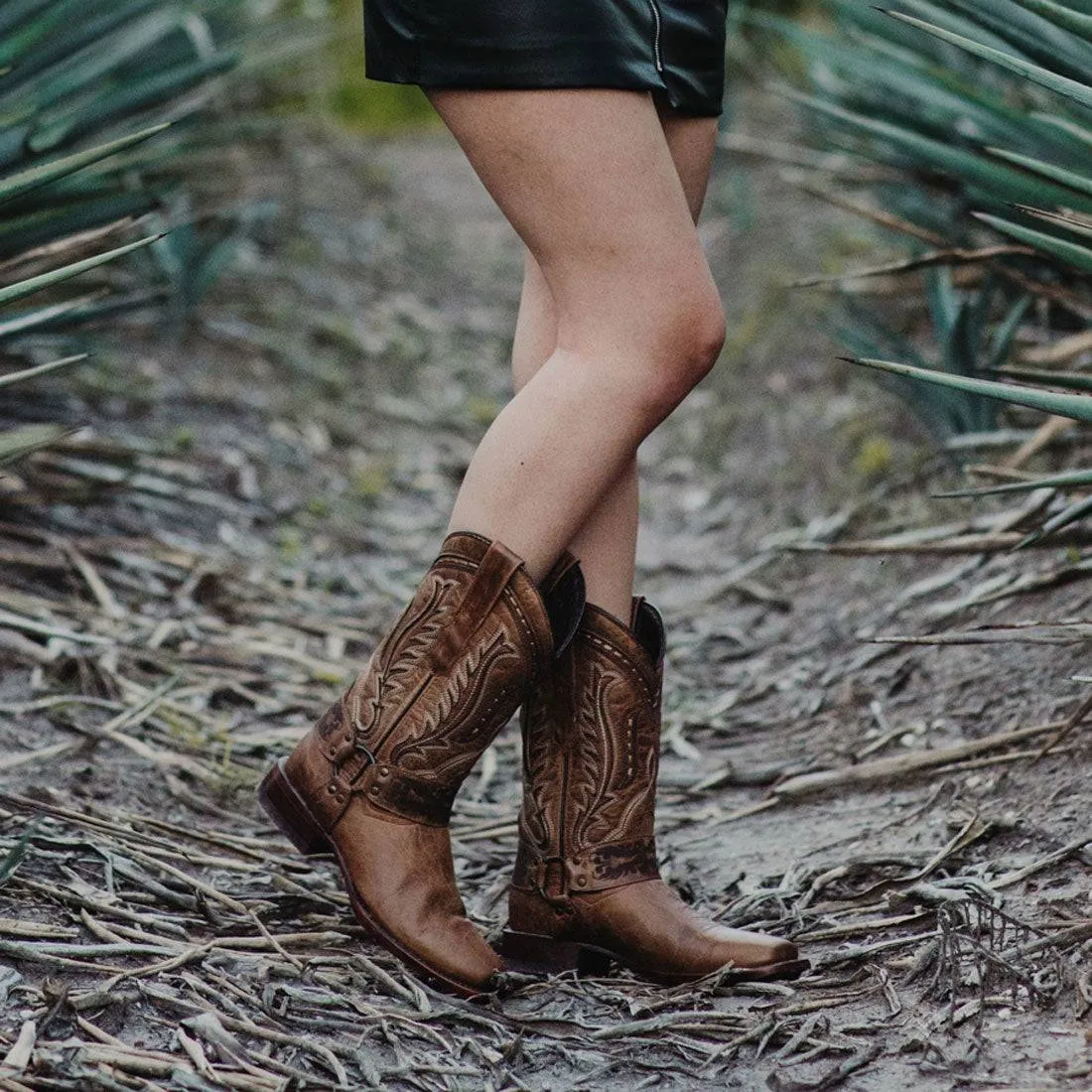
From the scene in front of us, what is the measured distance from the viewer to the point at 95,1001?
3.79 ft

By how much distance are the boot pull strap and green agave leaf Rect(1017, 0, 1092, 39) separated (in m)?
0.71

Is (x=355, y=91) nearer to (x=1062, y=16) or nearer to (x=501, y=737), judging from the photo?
(x=501, y=737)

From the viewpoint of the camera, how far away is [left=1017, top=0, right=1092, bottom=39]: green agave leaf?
1438 millimetres

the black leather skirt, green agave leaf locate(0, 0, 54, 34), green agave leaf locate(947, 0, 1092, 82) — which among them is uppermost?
the black leather skirt

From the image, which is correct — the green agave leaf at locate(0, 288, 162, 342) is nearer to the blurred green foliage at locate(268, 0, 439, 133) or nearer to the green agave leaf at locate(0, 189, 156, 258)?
the green agave leaf at locate(0, 189, 156, 258)

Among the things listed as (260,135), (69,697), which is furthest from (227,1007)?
(260,135)

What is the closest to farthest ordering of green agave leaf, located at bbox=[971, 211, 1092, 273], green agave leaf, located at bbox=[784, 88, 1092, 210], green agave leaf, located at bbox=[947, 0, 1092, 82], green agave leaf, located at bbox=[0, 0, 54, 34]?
green agave leaf, located at bbox=[971, 211, 1092, 273]
green agave leaf, located at bbox=[947, 0, 1092, 82]
green agave leaf, located at bbox=[784, 88, 1092, 210]
green agave leaf, located at bbox=[0, 0, 54, 34]

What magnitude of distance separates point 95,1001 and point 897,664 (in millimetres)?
1240

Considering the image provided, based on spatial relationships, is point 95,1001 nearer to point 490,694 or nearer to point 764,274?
point 490,694

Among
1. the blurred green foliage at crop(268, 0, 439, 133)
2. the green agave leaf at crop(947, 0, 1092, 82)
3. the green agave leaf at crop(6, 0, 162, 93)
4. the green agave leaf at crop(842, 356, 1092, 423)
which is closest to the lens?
the green agave leaf at crop(842, 356, 1092, 423)

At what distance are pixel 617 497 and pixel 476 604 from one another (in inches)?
6.6

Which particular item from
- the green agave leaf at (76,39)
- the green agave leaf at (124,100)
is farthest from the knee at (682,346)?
the green agave leaf at (76,39)

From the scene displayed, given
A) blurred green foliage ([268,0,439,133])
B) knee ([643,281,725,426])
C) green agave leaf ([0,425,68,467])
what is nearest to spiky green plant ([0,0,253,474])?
green agave leaf ([0,425,68,467])

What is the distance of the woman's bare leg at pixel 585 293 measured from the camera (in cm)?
125
